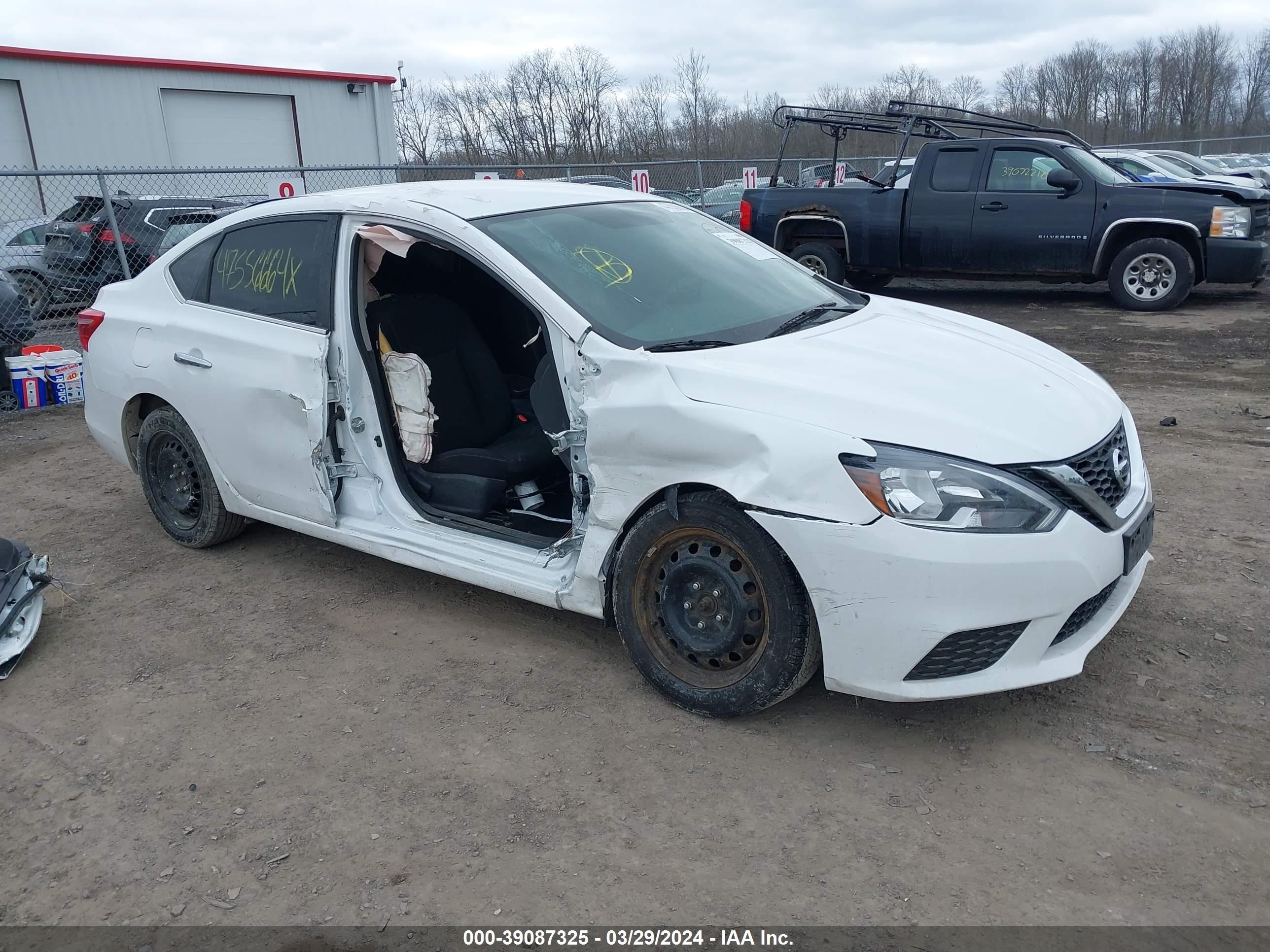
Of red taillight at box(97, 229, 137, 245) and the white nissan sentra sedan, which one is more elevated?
red taillight at box(97, 229, 137, 245)

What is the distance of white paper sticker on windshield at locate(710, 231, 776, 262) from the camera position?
4484 mm

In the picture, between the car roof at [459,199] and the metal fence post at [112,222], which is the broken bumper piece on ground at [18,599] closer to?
the car roof at [459,199]

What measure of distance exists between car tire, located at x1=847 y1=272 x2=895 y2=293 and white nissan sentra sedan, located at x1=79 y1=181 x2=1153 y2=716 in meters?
8.82

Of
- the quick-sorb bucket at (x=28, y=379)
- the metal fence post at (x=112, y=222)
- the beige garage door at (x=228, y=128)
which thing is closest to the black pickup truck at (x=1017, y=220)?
the metal fence post at (x=112, y=222)

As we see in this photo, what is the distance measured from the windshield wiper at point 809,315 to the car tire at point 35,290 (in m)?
11.4

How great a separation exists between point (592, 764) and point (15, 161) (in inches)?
994

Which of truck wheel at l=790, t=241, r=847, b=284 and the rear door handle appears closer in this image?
the rear door handle

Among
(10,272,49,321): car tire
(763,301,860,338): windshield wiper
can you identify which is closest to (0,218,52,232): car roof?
(10,272,49,321): car tire

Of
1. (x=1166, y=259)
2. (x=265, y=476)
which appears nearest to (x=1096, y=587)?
(x=265, y=476)

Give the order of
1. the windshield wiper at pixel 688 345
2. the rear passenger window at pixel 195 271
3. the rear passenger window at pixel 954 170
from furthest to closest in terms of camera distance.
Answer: the rear passenger window at pixel 954 170
the rear passenger window at pixel 195 271
the windshield wiper at pixel 688 345

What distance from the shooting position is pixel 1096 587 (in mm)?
3021

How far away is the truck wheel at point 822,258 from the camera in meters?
12.5

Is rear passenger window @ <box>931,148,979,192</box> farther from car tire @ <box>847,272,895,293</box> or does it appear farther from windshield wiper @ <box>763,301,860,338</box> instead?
windshield wiper @ <box>763,301,860,338</box>

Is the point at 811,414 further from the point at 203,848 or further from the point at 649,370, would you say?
the point at 203,848
